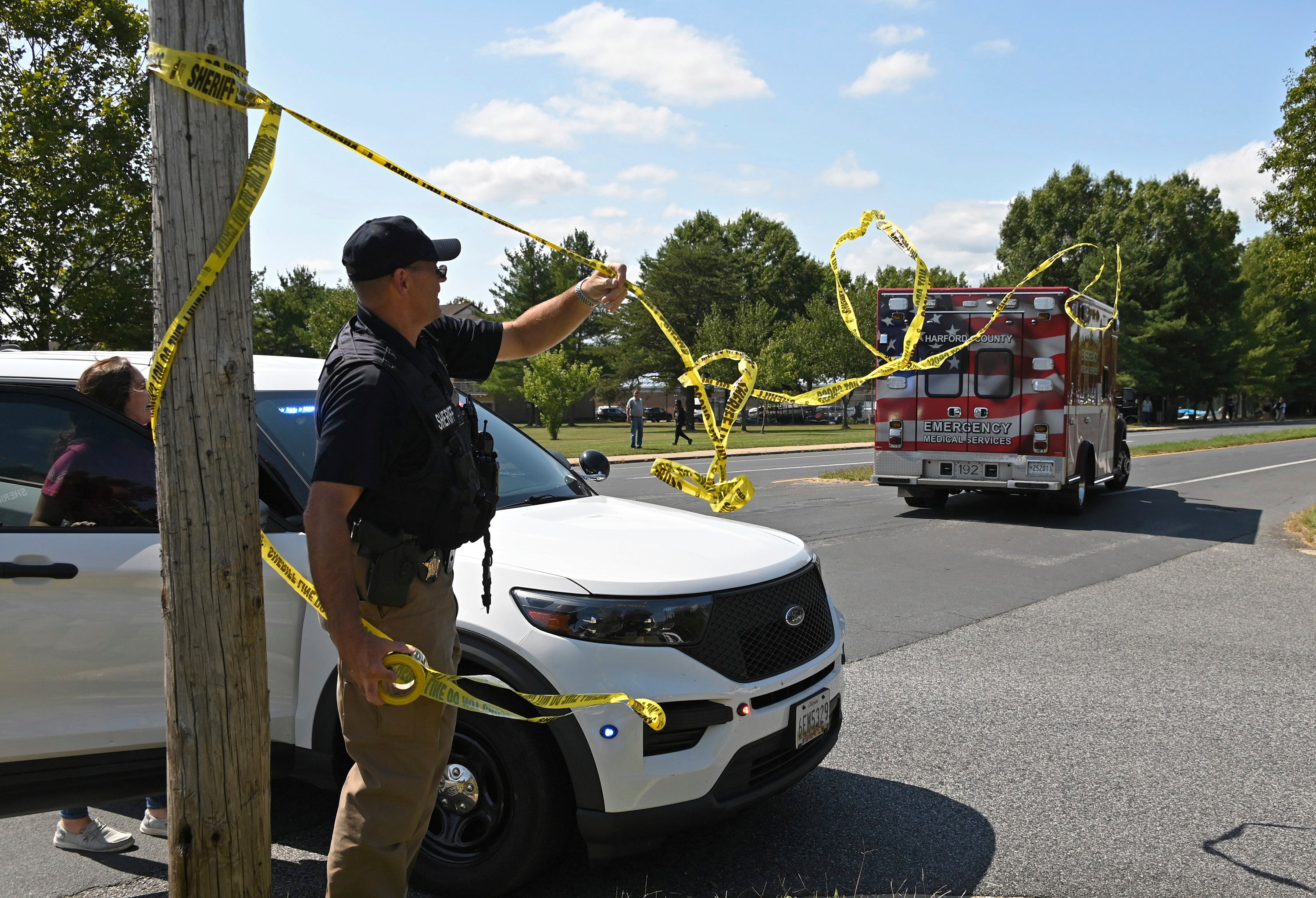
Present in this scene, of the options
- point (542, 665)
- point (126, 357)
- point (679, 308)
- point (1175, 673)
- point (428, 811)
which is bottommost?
point (1175, 673)

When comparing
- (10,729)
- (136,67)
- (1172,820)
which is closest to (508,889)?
(10,729)

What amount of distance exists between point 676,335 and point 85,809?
116 inches

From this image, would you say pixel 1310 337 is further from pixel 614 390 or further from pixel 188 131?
pixel 188 131

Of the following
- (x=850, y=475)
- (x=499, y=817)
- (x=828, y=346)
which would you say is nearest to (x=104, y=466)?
(x=499, y=817)

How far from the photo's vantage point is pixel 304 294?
277 feet

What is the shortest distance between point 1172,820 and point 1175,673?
2415 mm

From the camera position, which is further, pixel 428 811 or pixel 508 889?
pixel 508 889

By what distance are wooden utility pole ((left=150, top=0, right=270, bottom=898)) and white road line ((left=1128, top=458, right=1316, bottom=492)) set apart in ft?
57.6

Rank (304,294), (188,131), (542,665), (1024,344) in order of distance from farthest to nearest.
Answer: (304,294)
(1024,344)
(542,665)
(188,131)

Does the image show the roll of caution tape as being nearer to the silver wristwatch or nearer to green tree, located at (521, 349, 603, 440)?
the silver wristwatch

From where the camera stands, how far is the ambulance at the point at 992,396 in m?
12.1

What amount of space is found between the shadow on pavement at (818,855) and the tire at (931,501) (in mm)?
10455


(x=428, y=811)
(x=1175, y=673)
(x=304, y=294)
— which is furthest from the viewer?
(x=304, y=294)

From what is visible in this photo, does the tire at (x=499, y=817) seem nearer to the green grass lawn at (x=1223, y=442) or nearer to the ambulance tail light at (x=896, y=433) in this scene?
the ambulance tail light at (x=896, y=433)
